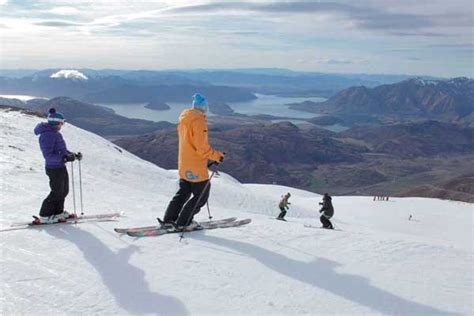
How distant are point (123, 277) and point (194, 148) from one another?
2887 millimetres

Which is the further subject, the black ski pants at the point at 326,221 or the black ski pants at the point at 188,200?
the black ski pants at the point at 326,221

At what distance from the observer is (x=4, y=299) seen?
551 centimetres

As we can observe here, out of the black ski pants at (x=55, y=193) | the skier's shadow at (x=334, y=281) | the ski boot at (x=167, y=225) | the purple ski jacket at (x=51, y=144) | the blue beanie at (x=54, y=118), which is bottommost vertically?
the skier's shadow at (x=334, y=281)

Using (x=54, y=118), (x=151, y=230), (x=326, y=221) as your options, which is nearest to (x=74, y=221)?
(x=151, y=230)

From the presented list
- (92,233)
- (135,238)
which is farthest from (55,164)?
(135,238)

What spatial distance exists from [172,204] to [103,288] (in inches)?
123

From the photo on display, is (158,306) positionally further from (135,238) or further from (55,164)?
(55,164)

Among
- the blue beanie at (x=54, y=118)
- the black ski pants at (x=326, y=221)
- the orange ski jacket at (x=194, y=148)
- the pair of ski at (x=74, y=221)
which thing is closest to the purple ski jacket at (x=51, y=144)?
the blue beanie at (x=54, y=118)

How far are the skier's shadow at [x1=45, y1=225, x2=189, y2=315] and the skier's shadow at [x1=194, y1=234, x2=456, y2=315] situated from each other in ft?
6.29

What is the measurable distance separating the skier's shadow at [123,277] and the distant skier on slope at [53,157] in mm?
759

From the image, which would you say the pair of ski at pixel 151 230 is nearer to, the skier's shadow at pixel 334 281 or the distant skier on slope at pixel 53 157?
the skier's shadow at pixel 334 281

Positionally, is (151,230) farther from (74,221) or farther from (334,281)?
(334,281)

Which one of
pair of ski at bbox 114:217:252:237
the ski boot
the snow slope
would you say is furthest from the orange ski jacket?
the snow slope

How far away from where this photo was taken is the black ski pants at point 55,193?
9.09m
